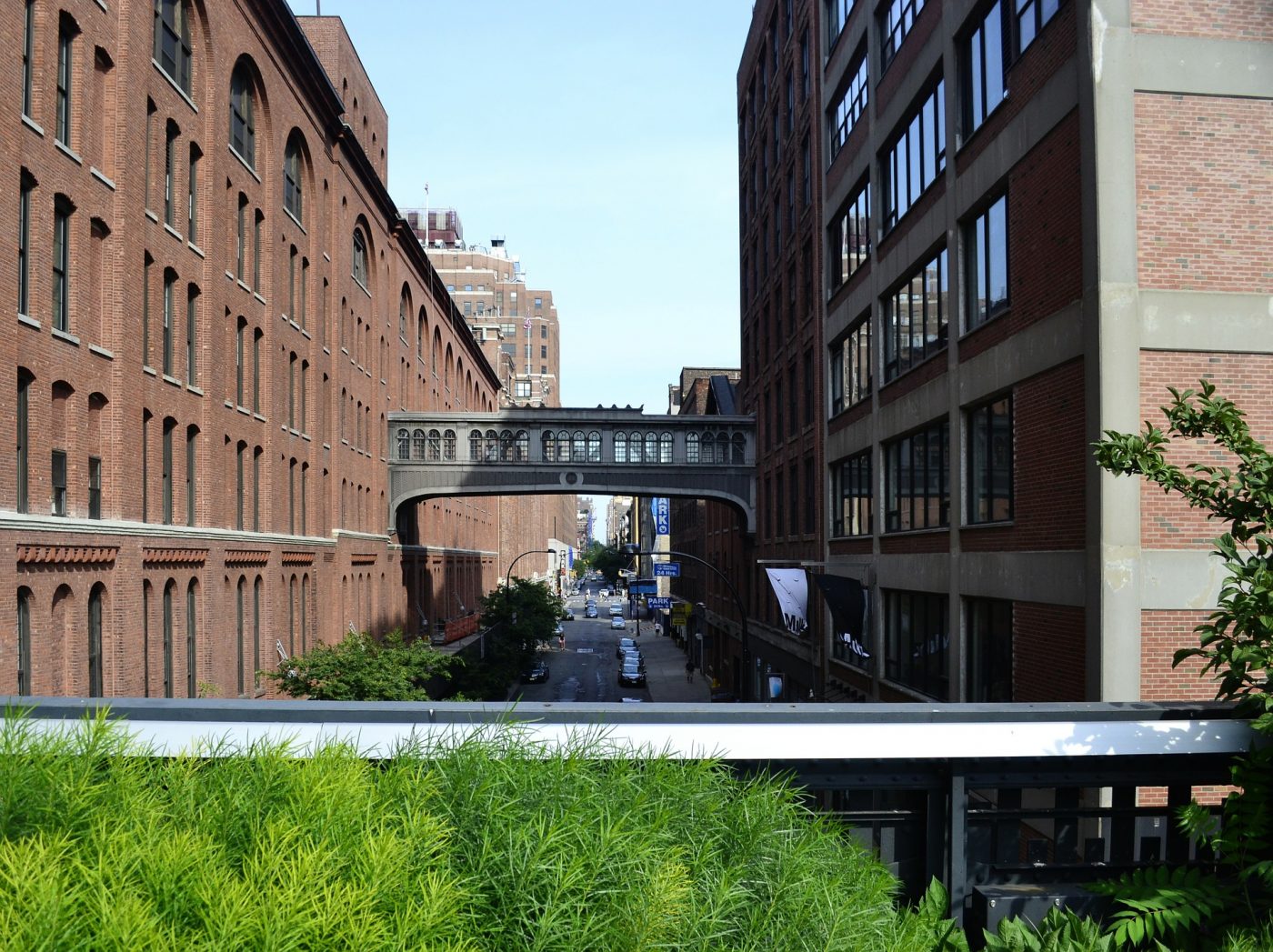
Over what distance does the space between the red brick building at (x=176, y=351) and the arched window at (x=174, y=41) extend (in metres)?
0.09

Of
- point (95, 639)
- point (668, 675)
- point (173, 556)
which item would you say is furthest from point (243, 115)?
point (668, 675)

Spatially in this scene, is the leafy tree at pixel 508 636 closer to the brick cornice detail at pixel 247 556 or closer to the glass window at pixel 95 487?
the brick cornice detail at pixel 247 556

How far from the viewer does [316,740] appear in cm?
621

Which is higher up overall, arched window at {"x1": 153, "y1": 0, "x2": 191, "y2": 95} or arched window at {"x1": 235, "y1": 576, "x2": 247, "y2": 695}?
arched window at {"x1": 153, "y1": 0, "x2": 191, "y2": 95}

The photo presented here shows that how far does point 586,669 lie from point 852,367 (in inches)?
2137

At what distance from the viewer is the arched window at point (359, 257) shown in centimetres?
5350

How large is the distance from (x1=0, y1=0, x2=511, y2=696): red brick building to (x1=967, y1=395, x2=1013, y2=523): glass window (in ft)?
56.1

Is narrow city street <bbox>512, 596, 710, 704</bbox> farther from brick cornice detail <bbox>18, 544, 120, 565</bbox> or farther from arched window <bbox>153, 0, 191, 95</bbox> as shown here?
arched window <bbox>153, 0, 191, 95</bbox>

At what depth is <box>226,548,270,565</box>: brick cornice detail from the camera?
3324 centimetres

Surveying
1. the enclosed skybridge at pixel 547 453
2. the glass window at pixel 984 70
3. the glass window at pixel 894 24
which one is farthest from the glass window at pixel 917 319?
the enclosed skybridge at pixel 547 453

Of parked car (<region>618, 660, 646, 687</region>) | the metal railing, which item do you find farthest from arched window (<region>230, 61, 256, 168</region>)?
parked car (<region>618, 660, 646, 687</region>)

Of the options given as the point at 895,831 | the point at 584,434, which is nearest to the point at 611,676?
the point at 584,434

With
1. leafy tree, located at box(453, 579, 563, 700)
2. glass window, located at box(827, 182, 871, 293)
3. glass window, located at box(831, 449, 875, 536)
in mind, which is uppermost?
glass window, located at box(827, 182, 871, 293)

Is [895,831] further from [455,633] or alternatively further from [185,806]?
[455,633]
